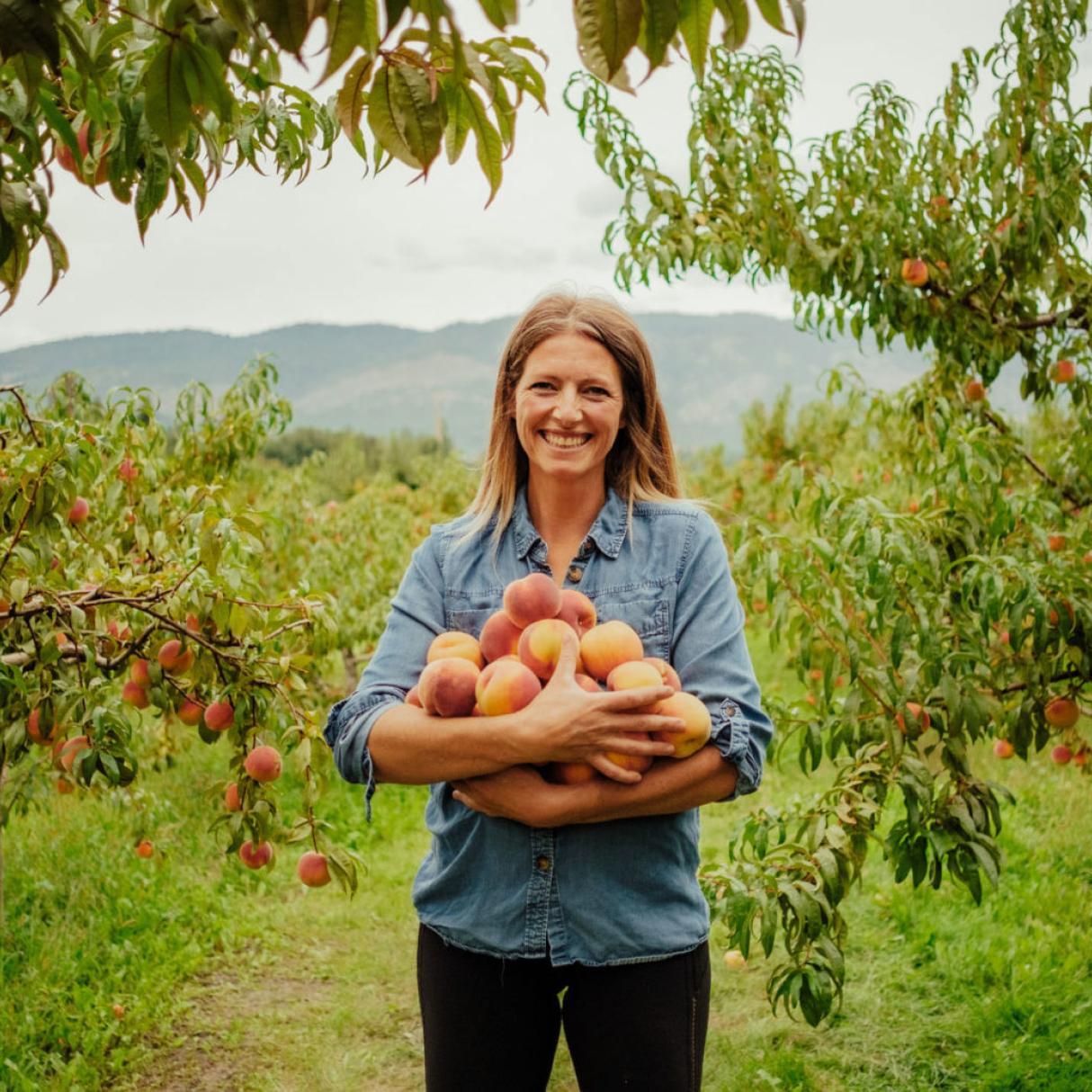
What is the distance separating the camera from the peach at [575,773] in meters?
1.42

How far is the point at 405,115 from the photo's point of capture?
97 cm

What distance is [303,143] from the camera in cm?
181

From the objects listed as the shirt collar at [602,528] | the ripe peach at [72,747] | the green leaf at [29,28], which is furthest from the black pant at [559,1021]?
the ripe peach at [72,747]

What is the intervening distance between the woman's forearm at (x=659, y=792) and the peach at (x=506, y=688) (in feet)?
0.49

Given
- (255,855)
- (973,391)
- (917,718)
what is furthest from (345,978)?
(973,391)

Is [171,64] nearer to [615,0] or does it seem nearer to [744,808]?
[615,0]

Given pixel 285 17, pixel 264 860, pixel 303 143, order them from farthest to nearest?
1. pixel 264 860
2. pixel 303 143
3. pixel 285 17

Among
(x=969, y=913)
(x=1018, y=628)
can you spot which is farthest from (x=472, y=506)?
(x=969, y=913)

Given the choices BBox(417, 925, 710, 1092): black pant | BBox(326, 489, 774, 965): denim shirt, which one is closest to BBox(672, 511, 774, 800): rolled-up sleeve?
BBox(326, 489, 774, 965): denim shirt

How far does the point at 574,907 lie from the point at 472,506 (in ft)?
2.40

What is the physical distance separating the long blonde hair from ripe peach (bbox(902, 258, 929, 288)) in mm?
1840

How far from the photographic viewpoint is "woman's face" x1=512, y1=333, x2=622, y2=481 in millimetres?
1661

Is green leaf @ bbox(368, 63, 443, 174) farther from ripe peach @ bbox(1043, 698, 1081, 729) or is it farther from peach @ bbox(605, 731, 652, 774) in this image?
ripe peach @ bbox(1043, 698, 1081, 729)

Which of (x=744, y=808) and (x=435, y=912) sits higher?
(x=435, y=912)
